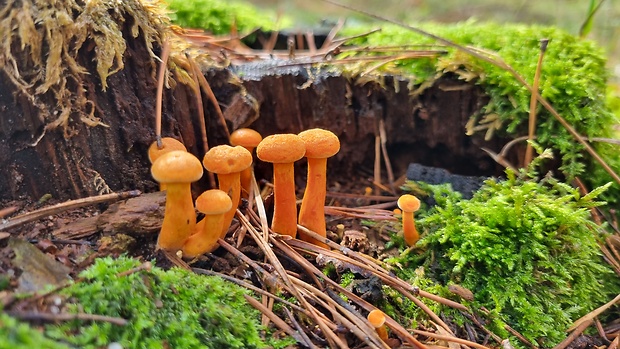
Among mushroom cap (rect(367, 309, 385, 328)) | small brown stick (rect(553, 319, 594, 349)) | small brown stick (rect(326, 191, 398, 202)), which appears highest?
mushroom cap (rect(367, 309, 385, 328))

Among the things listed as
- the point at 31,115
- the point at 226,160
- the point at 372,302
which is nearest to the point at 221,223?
the point at 226,160

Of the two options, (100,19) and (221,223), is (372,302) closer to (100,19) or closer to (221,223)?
(221,223)

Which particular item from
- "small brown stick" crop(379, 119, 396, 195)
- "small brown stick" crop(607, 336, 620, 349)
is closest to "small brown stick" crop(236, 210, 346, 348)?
"small brown stick" crop(379, 119, 396, 195)

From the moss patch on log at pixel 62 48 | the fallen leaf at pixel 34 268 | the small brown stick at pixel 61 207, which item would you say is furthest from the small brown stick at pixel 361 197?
the fallen leaf at pixel 34 268

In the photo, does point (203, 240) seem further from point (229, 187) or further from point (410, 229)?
point (410, 229)

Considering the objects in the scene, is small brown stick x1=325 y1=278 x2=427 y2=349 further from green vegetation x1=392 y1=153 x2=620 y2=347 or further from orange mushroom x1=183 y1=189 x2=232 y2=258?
orange mushroom x1=183 y1=189 x2=232 y2=258
